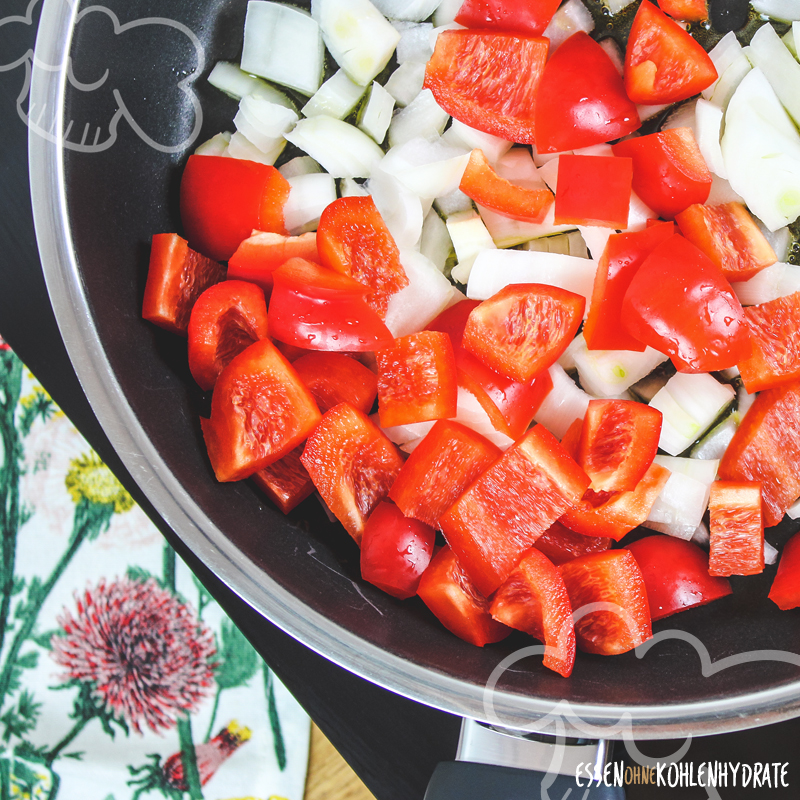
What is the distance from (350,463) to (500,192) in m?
0.47

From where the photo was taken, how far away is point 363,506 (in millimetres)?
1037

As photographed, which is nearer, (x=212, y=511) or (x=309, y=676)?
(x=212, y=511)

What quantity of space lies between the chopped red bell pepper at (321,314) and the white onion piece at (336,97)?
0.33 m

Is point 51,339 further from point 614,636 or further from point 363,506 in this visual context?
point 614,636

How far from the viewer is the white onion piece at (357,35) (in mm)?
1122

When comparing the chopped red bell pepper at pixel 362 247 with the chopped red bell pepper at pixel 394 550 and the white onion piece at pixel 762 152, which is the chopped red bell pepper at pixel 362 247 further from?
the white onion piece at pixel 762 152

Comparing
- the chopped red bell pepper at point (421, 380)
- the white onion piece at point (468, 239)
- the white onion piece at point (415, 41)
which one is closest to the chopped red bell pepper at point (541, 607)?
the chopped red bell pepper at point (421, 380)

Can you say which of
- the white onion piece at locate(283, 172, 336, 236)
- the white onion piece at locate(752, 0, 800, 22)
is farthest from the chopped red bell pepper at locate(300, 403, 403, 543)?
the white onion piece at locate(752, 0, 800, 22)

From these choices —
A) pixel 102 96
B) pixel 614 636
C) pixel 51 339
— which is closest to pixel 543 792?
pixel 614 636

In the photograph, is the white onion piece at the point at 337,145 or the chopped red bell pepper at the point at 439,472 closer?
the chopped red bell pepper at the point at 439,472

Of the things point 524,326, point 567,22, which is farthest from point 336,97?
point 524,326

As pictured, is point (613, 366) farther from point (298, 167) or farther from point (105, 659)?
point (105, 659)

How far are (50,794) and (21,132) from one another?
131 centimetres

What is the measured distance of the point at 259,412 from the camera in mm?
989
